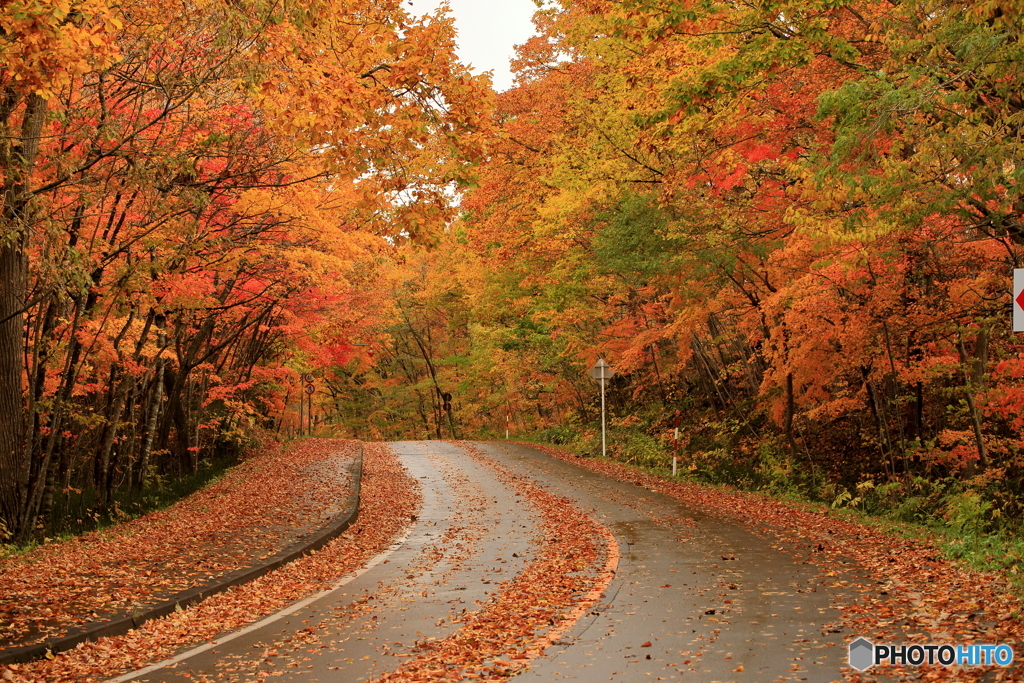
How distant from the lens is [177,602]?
8844 mm

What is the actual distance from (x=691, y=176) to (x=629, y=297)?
9.52 metres

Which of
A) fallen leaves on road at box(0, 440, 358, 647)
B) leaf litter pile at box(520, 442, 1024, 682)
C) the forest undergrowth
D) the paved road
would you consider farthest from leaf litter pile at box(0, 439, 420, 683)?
the forest undergrowth

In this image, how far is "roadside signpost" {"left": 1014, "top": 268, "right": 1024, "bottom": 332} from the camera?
23.5 feet

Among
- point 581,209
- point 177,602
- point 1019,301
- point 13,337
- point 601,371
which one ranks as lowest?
point 177,602

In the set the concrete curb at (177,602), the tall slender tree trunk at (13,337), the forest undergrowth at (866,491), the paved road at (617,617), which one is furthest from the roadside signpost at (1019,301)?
the tall slender tree trunk at (13,337)

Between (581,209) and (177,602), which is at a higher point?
(581,209)

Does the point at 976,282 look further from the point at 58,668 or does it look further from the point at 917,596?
the point at 58,668

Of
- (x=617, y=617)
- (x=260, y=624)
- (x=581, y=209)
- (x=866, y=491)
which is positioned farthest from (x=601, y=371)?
(x=260, y=624)

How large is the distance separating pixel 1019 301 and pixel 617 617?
4186mm

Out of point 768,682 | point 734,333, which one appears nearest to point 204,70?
point 768,682

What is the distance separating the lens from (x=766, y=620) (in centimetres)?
748

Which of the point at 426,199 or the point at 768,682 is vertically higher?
the point at 426,199

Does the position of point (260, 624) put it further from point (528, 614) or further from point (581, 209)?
point (581, 209)

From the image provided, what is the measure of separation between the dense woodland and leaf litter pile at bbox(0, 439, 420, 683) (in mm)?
2192
